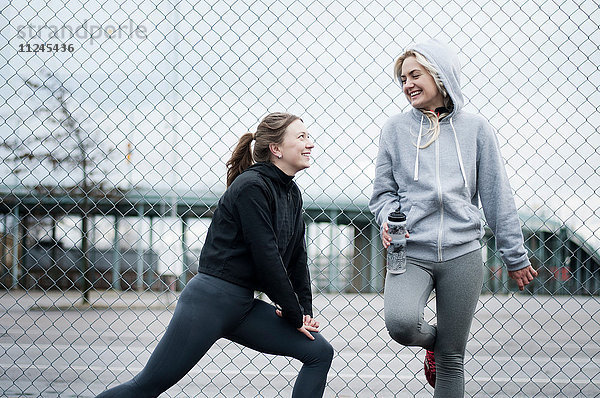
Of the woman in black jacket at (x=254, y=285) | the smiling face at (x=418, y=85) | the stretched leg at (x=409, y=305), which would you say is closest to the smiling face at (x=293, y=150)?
the woman in black jacket at (x=254, y=285)

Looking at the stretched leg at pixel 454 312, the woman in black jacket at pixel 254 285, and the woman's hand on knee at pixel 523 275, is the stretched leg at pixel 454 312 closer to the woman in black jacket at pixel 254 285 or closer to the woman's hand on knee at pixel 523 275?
the woman's hand on knee at pixel 523 275

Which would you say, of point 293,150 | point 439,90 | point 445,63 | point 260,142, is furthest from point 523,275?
point 260,142

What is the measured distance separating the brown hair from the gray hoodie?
593mm

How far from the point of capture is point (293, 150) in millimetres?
2867

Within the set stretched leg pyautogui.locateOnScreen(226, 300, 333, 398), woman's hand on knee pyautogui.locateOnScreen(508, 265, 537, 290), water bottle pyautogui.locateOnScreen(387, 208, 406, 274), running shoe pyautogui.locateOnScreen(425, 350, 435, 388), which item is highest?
water bottle pyautogui.locateOnScreen(387, 208, 406, 274)

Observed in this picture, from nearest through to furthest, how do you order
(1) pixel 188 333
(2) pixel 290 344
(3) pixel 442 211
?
(1) pixel 188 333 → (2) pixel 290 344 → (3) pixel 442 211

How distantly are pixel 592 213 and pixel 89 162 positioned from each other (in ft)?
31.1

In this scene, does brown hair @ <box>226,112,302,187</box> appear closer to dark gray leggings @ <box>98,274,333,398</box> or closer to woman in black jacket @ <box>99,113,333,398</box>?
woman in black jacket @ <box>99,113,333,398</box>

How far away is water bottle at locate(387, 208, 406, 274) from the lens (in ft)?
8.91

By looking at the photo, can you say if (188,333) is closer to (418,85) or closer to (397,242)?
(397,242)

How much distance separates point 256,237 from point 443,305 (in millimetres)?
969

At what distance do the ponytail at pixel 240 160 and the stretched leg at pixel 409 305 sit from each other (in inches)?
36.1

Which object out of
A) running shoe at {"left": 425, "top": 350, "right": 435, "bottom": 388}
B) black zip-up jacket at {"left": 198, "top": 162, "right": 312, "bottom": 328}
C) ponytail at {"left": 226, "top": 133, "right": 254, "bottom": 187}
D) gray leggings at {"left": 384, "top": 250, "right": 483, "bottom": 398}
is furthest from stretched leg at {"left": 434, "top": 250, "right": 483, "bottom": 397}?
ponytail at {"left": 226, "top": 133, "right": 254, "bottom": 187}

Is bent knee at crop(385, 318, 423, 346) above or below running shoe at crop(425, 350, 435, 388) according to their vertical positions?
above
